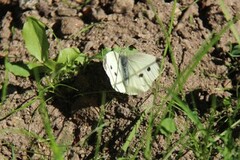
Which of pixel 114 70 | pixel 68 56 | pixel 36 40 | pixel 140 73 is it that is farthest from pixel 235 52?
pixel 36 40

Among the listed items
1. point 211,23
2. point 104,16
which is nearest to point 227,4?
point 211,23

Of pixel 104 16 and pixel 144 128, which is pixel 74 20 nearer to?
pixel 104 16

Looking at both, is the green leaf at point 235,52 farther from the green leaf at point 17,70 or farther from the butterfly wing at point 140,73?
the green leaf at point 17,70

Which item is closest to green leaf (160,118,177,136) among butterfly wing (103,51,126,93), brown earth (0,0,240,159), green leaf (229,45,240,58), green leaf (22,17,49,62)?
brown earth (0,0,240,159)

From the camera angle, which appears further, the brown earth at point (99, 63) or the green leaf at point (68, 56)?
the green leaf at point (68, 56)

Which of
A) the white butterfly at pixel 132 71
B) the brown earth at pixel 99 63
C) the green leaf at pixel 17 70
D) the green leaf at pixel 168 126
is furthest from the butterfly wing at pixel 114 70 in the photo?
the green leaf at pixel 17 70

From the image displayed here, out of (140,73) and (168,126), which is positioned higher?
(140,73)

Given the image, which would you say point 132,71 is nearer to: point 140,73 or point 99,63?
point 140,73
